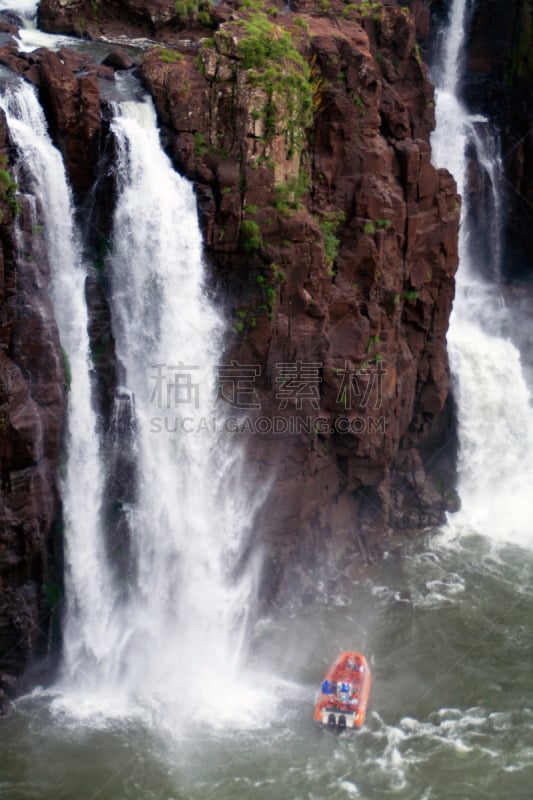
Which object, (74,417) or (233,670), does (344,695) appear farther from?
(74,417)

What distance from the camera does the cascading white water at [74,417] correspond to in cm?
1934

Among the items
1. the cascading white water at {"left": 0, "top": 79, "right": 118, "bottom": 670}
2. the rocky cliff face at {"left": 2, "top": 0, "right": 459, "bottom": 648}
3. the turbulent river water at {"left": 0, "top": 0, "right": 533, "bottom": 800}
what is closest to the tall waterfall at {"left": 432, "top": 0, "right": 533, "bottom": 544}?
the rocky cliff face at {"left": 2, "top": 0, "right": 459, "bottom": 648}

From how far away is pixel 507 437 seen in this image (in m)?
28.9

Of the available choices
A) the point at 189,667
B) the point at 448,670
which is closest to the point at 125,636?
the point at 189,667

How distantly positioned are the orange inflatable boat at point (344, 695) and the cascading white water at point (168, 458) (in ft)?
6.14

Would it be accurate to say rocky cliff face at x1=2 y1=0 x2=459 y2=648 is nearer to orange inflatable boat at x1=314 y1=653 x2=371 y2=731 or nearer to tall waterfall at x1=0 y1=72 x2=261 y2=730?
tall waterfall at x1=0 y1=72 x2=261 y2=730

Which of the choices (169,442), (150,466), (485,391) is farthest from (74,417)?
(485,391)

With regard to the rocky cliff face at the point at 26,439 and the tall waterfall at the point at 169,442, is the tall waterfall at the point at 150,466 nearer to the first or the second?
the tall waterfall at the point at 169,442

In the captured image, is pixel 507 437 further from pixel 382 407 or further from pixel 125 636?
pixel 125 636

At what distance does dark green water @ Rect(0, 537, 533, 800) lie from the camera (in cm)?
1744

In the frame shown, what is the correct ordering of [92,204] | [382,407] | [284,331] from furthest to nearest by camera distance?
[382,407] < [284,331] < [92,204]

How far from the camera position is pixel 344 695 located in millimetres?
19172

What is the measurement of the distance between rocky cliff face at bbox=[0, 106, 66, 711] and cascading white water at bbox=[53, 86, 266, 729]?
1.43 m

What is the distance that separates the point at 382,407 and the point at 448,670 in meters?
7.12
